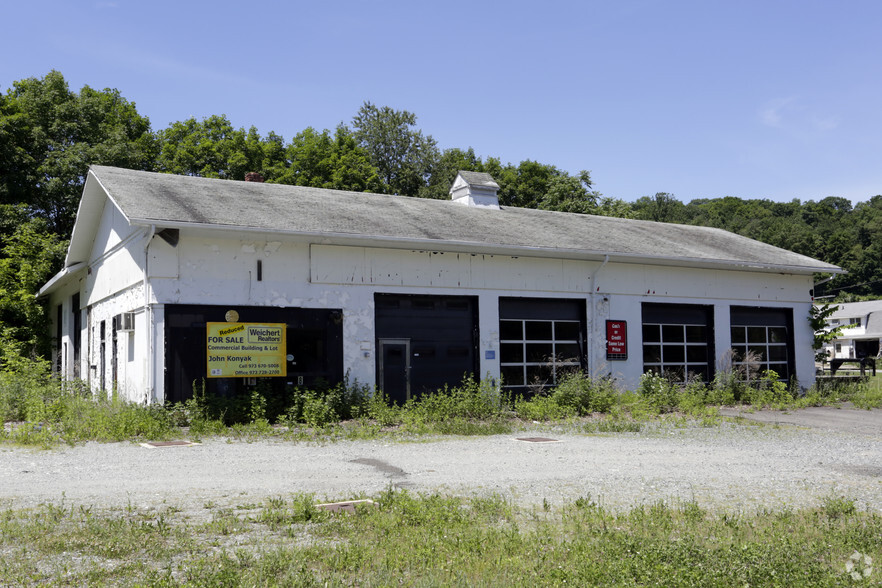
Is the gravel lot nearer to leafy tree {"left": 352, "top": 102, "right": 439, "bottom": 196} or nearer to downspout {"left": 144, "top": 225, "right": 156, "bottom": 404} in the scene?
downspout {"left": 144, "top": 225, "right": 156, "bottom": 404}

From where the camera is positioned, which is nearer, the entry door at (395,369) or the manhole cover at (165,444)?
the manhole cover at (165,444)

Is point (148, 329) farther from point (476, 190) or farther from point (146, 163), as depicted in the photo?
point (146, 163)

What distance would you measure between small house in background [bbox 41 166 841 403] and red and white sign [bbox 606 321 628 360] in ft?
0.17

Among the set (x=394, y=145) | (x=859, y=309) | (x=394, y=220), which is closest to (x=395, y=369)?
(x=394, y=220)

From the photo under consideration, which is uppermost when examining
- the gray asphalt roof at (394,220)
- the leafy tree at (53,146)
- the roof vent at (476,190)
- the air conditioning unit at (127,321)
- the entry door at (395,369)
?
the leafy tree at (53,146)

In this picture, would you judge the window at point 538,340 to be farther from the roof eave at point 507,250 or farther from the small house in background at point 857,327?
the small house in background at point 857,327

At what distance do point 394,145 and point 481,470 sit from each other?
49482 millimetres

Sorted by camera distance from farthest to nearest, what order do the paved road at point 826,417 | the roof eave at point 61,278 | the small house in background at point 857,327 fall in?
the small house in background at point 857,327, the roof eave at point 61,278, the paved road at point 826,417


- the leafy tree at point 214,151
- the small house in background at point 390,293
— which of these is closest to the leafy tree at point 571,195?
the leafy tree at point 214,151

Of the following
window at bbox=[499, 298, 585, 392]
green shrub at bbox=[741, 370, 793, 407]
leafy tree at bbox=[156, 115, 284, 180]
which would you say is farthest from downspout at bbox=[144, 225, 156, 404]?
leafy tree at bbox=[156, 115, 284, 180]

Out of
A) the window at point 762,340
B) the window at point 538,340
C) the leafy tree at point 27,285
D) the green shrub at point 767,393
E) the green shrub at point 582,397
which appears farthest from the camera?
the leafy tree at point 27,285

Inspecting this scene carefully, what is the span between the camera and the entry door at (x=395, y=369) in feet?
56.4

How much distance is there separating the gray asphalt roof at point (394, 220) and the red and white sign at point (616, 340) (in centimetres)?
187

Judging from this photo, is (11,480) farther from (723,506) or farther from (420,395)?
(420,395)
